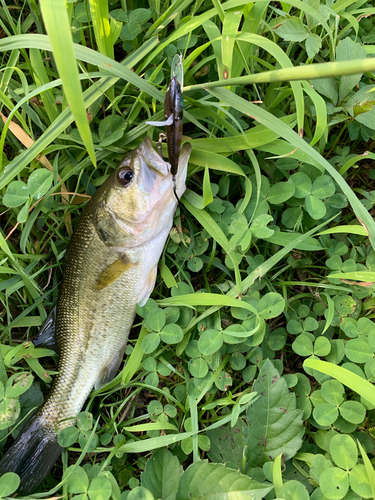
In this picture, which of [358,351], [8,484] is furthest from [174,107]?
[8,484]

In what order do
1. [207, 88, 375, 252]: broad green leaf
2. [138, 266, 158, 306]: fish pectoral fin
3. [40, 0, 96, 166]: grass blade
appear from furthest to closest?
[138, 266, 158, 306]: fish pectoral fin → [207, 88, 375, 252]: broad green leaf → [40, 0, 96, 166]: grass blade

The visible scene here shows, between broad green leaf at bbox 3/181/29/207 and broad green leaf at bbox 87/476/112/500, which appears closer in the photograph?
broad green leaf at bbox 87/476/112/500

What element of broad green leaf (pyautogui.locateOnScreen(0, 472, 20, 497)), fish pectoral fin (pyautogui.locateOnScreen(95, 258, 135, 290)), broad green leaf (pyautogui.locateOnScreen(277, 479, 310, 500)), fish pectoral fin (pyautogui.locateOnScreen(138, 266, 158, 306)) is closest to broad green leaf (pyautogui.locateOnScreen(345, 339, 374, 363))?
broad green leaf (pyautogui.locateOnScreen(277, 479, 310, 500))

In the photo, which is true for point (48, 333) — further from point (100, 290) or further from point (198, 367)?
point (198, 367)

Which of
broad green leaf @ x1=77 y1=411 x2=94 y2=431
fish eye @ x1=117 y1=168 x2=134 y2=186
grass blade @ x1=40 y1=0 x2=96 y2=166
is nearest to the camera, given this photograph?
grass blade @ x1=40 y1=0 x2=96 y2=166

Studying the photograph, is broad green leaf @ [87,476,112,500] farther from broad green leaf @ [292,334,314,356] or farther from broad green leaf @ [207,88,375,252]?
broad green leaf @ [207,88,375,252]

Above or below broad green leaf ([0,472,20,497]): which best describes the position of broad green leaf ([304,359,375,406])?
above

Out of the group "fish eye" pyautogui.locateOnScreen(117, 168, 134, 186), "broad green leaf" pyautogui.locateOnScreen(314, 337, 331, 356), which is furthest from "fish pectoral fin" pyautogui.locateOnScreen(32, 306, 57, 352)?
"broad green leaf" pyautogui.locateOnScreen(314, 337, 331, 356)

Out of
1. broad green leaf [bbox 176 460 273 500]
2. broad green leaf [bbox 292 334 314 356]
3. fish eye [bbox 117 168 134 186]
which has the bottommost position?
broad green leaf [bbox 176 460 273 500]

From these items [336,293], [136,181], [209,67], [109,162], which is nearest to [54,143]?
[109,162]
